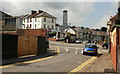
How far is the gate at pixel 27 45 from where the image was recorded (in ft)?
64.2

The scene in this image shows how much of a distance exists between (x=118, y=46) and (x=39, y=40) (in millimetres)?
16041

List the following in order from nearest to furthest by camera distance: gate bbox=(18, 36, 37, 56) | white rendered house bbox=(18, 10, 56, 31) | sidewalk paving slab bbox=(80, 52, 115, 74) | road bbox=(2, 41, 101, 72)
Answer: sidewalk paving slab bbox=(80, 52, 115, 74), road bbox=(2, 41, 101, 72), gate bbox=(18, 36, 37, 56), white rendered house bbox=(18, 10, 56, 31)

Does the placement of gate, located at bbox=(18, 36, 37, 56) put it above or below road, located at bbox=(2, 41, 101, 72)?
above

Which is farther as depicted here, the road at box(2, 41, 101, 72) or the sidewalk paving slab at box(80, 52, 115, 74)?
the road at box(2, 41, 101, 72)

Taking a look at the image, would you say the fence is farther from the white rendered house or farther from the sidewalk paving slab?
the white rendered house

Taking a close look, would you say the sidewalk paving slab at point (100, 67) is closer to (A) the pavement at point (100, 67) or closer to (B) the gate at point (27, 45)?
(A) the pavement at point (100, 67)

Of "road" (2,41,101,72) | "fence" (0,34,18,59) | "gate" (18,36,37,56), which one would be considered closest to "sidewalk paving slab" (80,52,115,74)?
"road" (2,41,101,72)

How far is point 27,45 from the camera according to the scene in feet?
69.7

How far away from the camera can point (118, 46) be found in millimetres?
8211

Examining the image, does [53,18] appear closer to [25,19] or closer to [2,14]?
[25,19]

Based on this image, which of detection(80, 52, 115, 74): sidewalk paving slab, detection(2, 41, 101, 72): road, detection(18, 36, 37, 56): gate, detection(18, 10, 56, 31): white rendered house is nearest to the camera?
detection(80, 52, 115, 74): sidewalk paving slab

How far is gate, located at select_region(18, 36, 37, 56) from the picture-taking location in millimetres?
19553

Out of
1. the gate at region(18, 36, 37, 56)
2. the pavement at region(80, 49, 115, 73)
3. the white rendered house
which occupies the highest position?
the white rendered house

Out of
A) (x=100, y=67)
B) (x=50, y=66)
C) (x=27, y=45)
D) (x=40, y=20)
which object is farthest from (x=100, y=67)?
(x=40, y=20)
